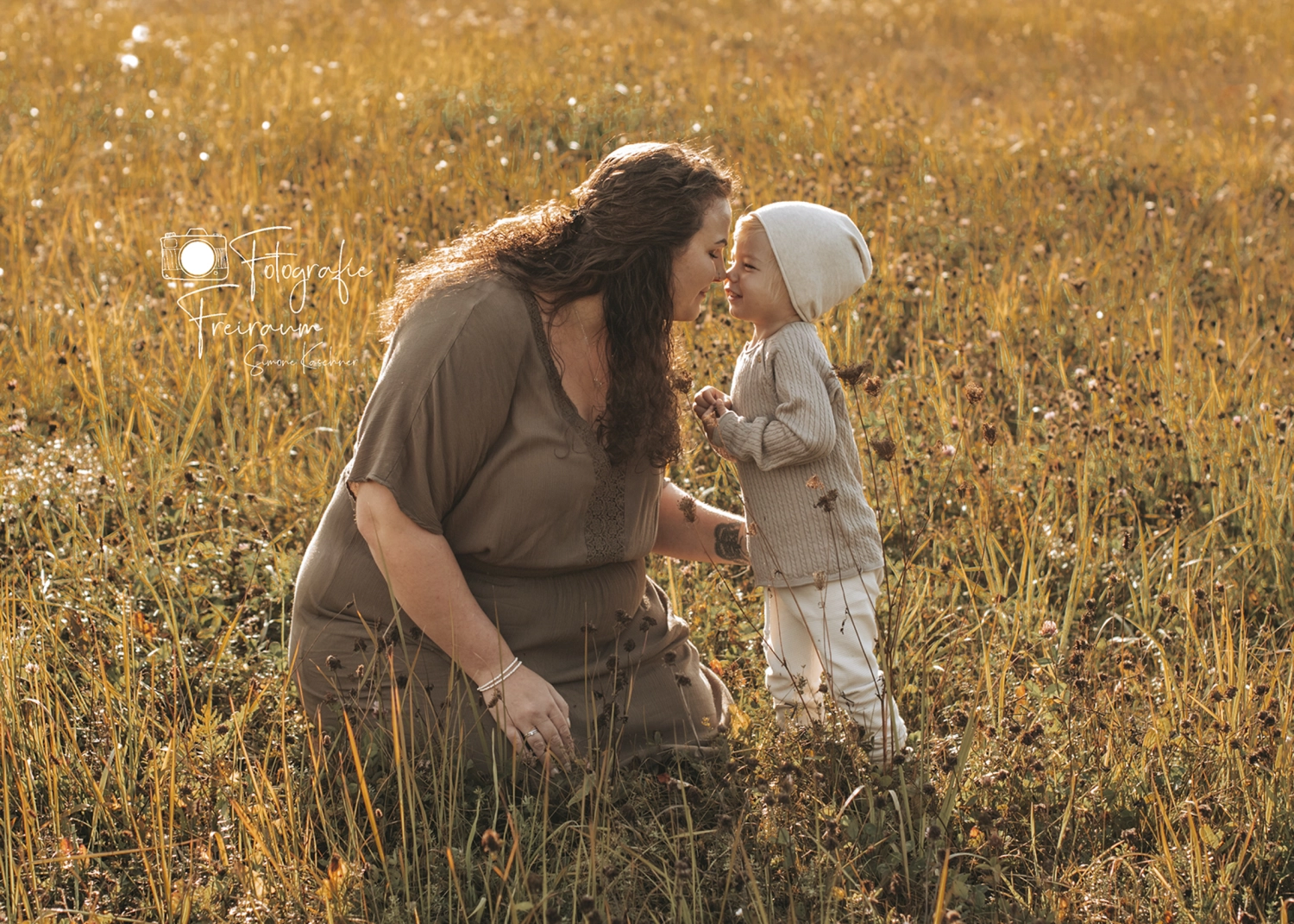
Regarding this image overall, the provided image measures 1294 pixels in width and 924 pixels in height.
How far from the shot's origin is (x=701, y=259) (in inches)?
97.3

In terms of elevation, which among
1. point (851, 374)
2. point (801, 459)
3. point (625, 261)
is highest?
point (625, 261)

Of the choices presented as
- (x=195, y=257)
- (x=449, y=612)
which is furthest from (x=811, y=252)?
(x=195, y=257)

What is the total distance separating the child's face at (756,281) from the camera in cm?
262

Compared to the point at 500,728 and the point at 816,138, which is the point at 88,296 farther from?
the point at 816,138

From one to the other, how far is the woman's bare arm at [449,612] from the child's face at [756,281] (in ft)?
2.94

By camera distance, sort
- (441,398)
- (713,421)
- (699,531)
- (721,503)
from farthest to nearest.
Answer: (721,503), (699,531), (713,421), (441,398)

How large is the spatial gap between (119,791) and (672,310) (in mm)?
1535

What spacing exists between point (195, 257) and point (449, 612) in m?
3.29

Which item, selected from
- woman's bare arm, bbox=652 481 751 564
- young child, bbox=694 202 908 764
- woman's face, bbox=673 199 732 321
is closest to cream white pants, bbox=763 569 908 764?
young child, bbox=694 202 908 764

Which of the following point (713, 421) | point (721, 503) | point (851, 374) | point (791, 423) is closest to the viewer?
point (851, 374)

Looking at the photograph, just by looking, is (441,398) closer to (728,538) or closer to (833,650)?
(728,538)

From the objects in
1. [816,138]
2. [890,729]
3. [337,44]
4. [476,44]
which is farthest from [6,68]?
[890,729]

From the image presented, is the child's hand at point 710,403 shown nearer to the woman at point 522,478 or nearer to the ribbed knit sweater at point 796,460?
the ribbed knit sweater at point 796,460

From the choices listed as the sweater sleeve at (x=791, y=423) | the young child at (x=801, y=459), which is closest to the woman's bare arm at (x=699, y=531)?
the young child at (x=801, y=459)
